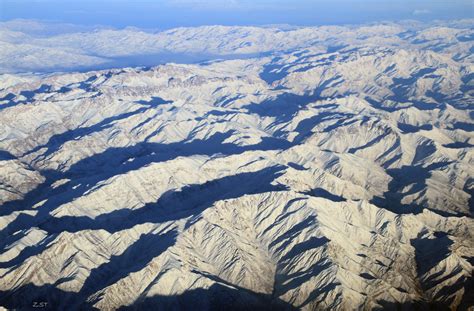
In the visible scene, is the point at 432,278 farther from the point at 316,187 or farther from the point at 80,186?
the point at 80,186

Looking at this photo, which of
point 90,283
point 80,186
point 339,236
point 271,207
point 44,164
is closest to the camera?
point 90,283

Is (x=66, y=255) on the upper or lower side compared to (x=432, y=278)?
upper

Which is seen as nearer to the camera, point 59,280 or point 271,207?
point 59,280

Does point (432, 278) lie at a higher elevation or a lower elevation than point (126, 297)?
lower

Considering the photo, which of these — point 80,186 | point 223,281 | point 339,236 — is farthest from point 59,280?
point 339,236

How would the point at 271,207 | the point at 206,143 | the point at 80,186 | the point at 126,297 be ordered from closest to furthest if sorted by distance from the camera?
the point at 126,297
the point at 271,207
the point at 80,186
the point at 206,143

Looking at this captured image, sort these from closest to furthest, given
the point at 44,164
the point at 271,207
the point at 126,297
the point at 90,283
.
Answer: the point at 126,297 < the point at 90,283 < the point at 271,207 < the point at 44,164

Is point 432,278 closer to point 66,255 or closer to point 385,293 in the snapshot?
point 385,293

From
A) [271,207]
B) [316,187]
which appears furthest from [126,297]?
[316,187]

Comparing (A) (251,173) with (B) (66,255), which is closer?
(B) (66,255)
